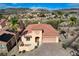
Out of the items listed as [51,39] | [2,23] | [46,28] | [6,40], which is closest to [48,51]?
[51,39]

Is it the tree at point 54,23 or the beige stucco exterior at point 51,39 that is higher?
the tree at point 54,23

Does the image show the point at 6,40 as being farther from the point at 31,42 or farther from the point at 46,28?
the point at 46,28

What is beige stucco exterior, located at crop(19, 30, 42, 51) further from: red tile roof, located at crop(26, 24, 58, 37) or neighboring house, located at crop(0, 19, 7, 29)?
neighboring house, located at crop(0, 19, 7, 29)

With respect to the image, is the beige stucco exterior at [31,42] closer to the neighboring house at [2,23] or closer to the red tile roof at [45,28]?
the red tile roof at [45,28]

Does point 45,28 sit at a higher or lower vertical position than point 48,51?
higher

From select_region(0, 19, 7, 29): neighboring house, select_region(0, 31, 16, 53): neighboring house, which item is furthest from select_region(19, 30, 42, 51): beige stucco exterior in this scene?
select_region(0, 19, 7, 29): neighboring house

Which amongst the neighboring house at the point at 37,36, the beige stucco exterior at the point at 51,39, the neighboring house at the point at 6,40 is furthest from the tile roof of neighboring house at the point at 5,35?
the beige stucco exterior at the point at 51,39
